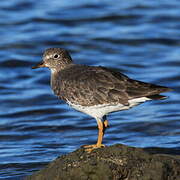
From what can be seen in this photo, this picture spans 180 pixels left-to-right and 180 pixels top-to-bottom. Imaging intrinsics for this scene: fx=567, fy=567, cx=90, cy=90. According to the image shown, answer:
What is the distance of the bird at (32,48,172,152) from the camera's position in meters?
8.63

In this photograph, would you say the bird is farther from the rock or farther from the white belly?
the rock

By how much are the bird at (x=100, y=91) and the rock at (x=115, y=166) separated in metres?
0.45

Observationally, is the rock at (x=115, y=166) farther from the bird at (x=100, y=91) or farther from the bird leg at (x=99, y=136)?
the bird leg at (x=99, y=136)

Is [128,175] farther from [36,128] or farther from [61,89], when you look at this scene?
[36,128]

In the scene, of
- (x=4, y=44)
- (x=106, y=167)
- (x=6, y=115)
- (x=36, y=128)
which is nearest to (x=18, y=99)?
(x=6, y=115)

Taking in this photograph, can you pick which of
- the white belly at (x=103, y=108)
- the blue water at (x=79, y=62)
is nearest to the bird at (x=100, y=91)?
the white belly at (x=103, y=108)

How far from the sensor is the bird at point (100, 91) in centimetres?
863

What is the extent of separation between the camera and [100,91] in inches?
350

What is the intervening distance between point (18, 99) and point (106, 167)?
24.7ft

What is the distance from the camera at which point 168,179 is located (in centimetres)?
778

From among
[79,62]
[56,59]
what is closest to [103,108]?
[56,59]

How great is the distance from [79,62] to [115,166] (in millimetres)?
10244

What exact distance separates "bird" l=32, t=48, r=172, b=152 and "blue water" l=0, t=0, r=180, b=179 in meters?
1.91

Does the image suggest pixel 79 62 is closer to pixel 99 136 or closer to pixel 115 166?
pixel 99 136
